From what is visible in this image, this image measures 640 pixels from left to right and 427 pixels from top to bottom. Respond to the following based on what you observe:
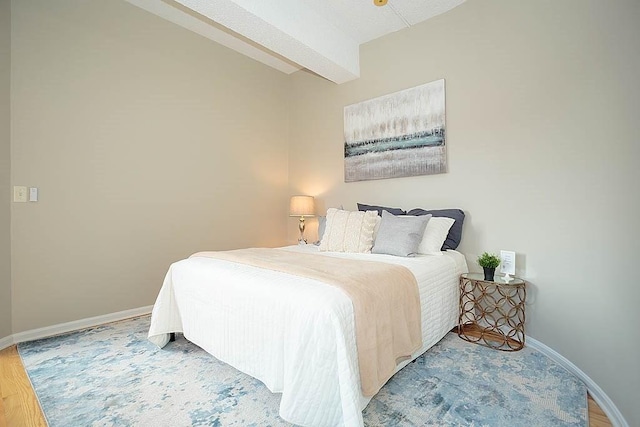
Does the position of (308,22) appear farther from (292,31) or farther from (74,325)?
(74,325)

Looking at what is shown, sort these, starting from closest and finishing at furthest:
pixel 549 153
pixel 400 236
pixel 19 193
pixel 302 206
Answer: pixel 549 153 < pixel 19 193 < pixel 400 236 < pixel 302 206

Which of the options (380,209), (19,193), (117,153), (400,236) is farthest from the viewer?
(380,209)

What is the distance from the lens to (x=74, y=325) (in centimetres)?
263

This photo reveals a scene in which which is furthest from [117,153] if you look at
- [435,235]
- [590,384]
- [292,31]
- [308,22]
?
[590,384]

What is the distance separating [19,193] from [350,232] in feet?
8.74

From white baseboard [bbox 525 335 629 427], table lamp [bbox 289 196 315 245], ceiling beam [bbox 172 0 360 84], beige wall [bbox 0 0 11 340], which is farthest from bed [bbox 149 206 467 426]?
ceiling beam [bbox 172 0 360 84]

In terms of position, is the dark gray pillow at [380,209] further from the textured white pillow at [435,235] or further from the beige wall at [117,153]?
the beige wall at [117,153]

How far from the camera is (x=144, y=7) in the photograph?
3.00 meters

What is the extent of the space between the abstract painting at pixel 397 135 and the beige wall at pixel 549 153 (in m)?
0.10

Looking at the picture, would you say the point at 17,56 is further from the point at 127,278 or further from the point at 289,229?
the point at 289,229

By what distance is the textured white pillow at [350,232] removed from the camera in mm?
2711

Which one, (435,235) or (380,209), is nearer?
(435,235)

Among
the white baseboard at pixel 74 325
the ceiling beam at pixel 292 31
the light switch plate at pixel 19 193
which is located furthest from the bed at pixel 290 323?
the ceiling beam at pixel 292 31

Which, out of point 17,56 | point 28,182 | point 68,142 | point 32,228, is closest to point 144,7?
point 17,56
